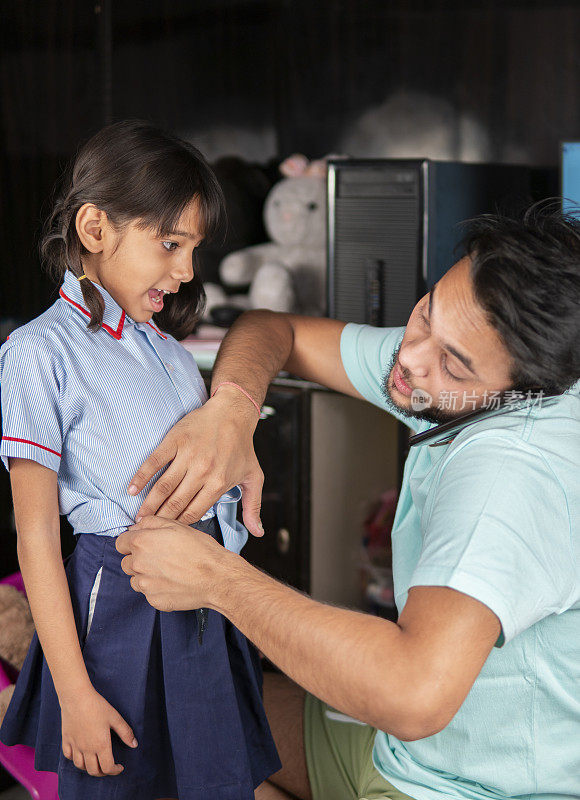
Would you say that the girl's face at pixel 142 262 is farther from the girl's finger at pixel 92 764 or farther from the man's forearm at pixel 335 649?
the girl's finger at pixel 92 764

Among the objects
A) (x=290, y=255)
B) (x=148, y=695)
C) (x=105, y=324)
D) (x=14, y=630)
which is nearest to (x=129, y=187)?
(x=105, y=324)

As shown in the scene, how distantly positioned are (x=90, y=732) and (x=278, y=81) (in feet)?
7.24

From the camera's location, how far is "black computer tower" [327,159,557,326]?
1.86 metres

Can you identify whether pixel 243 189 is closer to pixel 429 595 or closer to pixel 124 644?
pixel 124 644

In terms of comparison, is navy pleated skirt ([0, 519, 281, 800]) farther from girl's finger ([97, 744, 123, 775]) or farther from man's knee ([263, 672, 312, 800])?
man's knee ([263, 672, 312, 800])

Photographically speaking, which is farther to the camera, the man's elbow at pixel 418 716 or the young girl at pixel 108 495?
the young girl at pixel 108 495

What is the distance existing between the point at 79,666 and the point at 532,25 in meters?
2.05

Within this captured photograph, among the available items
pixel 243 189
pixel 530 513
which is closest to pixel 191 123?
pixel 243 189

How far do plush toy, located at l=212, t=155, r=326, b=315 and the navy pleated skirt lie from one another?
1.27 m

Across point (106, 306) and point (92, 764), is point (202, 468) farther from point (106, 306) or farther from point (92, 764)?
point (92, 764)

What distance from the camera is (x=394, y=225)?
1899mm

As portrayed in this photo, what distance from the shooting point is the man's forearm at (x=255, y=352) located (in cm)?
123

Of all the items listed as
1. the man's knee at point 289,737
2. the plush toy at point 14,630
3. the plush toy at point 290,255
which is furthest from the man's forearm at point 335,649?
the plush toy at point 290,255

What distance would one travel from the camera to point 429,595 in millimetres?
821
